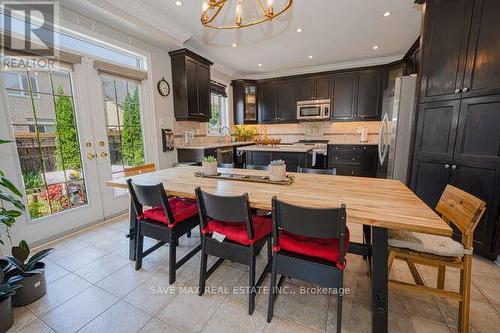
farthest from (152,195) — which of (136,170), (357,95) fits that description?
(357,95)

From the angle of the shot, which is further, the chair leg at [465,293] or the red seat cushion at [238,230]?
the red seat cushion at [238,230]

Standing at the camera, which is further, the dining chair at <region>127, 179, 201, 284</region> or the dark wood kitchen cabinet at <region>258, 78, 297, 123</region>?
the dark wood kitchen cabinet at <region>258, 78, 297, 123</region>

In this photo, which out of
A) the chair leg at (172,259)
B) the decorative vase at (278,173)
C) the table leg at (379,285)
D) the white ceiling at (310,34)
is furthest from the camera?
the white ceiling at (310,34)

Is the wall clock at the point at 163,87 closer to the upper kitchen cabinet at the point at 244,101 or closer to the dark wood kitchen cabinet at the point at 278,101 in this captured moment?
the upper kitchen cabinet at the point at 244,101

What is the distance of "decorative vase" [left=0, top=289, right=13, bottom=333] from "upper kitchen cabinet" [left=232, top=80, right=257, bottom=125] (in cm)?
518

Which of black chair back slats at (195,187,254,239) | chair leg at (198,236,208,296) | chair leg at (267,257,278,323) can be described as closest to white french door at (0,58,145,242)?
chair leg at (198,236,208,296)

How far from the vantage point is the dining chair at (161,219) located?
5.23ft

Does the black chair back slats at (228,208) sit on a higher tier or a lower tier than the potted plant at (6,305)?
higher

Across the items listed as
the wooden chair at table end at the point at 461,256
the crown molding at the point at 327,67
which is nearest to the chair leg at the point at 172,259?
the wooden chair at table end at the point at 461,256

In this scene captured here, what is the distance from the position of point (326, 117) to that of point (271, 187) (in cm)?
421

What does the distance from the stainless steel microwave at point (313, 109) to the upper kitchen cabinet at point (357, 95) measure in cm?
20

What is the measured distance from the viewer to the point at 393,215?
3.66 ft

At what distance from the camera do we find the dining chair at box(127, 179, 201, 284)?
1593 mm

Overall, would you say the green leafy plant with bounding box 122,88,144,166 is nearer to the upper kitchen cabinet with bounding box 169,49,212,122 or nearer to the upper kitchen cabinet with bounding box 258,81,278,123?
the upper kitchen cabinet with bounding box 169,49,212,122
